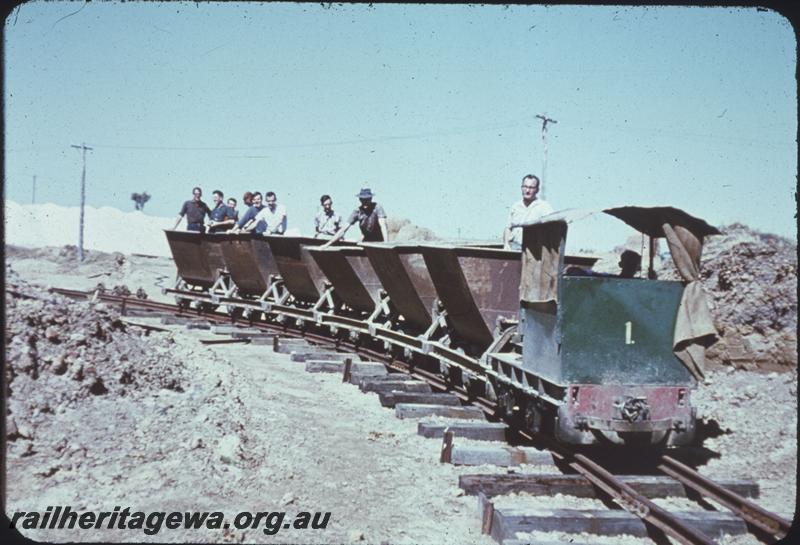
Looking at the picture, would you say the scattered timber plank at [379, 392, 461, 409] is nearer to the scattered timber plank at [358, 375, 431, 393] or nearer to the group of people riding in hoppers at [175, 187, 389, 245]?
the scattered timber plank at [358, 375, 431, 393]

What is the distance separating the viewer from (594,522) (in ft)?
15.0

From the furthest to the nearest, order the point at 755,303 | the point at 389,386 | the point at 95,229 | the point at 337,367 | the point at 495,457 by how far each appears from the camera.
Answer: the point at 95,229 < the point at 337,367 < the point at 755,303 < the point at 389,386 < the point at 495,457

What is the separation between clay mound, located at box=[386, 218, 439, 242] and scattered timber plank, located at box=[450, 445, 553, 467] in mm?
37356

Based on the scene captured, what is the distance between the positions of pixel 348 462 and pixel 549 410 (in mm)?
1850

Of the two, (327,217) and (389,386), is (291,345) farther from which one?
(389,386)

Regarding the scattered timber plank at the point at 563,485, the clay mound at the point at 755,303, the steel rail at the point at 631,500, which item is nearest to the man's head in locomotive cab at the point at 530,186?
the steel rail at the point at 631,500

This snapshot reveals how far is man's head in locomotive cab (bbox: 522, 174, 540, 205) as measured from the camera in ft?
24.9

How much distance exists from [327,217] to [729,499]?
952cm

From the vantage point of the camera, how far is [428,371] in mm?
9883

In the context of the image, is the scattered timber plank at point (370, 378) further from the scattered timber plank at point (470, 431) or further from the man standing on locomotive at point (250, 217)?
the man standing on locomotive at point (250, 217)

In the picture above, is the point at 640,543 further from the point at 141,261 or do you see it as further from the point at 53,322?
the point at 141,261

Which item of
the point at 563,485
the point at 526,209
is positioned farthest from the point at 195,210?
the point at 563,485

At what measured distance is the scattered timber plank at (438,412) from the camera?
7.46m

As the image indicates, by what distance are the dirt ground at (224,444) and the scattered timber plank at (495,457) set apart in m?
0.14
